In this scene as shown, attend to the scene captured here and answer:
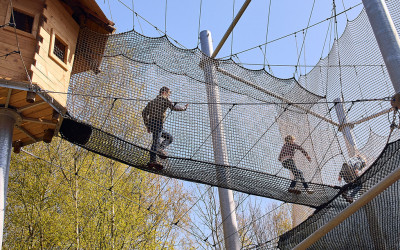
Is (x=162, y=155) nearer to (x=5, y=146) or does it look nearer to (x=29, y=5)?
(x=5, y=146)

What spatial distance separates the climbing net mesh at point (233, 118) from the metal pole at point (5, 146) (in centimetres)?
55

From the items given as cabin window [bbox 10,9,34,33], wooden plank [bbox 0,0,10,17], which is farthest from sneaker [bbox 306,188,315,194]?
wooden plank [bbox 0,0,10,17]

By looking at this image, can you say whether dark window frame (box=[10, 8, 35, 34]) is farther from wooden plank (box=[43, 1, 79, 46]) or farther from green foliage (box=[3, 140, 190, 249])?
green foliage (box=[3, 140, 190, 249])

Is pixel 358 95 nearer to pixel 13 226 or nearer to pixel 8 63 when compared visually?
pixel 8 63

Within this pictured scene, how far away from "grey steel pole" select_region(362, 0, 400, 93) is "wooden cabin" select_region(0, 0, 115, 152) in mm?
3016

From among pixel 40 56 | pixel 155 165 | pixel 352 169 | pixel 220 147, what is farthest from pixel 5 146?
pixel 352 169

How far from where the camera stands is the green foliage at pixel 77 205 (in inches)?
269

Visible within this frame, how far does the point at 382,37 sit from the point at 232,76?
6.52 feet

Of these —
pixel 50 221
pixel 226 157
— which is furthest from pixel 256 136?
pixel 50 221

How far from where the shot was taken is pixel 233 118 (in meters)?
4.75

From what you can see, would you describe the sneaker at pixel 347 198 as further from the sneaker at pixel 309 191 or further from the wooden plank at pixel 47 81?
the wooden plank at pixel 47 81

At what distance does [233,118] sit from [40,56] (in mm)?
2261

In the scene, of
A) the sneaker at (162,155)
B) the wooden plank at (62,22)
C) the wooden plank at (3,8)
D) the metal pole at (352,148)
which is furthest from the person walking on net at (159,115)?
the metal pole at (352,148)

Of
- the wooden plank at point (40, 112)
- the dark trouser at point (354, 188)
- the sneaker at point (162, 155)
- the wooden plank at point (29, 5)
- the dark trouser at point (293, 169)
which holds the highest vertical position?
the wooden plank at point (29, 5)
